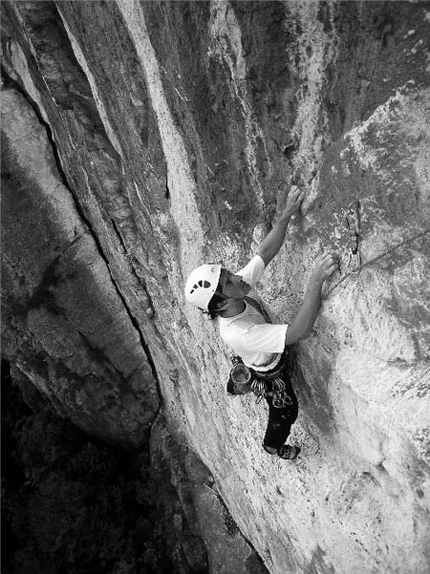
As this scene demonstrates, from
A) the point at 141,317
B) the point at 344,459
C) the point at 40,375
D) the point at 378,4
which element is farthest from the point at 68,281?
the point at 378,4

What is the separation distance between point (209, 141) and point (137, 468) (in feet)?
22.3

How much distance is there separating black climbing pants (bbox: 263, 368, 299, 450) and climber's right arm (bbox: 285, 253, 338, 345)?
587 millimetres

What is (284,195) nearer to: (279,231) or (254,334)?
(279,231)

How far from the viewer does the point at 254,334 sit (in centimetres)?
294

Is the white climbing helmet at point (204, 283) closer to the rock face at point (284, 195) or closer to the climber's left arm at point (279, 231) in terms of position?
the climber's left arm at point (279, 231)

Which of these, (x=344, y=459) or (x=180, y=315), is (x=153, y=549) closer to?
(x=180, y=315)

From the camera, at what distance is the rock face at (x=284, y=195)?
8.05 feet

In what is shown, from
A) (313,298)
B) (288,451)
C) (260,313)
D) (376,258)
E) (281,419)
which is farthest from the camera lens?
(288,451)

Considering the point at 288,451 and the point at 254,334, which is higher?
the point at 254,334

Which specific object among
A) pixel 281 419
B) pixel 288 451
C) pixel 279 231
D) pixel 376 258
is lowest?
pixel 288 451

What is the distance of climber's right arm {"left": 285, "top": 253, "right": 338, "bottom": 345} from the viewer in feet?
9.18

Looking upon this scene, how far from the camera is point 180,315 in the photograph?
5.10m

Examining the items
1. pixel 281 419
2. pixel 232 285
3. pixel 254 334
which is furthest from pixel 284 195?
pixel 281 419

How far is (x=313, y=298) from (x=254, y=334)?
0.38m
